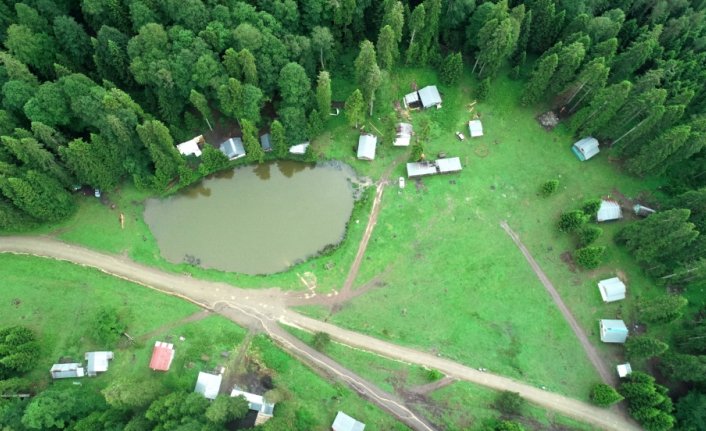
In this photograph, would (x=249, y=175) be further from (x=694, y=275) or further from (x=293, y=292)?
(x=694, y=275)

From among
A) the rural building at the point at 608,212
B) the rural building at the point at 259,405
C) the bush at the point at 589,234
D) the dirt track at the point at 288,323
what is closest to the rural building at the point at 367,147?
the dirt track at the point at 288,323

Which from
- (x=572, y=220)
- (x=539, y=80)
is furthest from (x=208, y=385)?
(x=539, y=80)

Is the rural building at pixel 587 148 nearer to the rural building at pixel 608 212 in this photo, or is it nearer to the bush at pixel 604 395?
the rural building at pixel 608 212

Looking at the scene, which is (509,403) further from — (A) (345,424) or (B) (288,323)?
(B) (288,323)

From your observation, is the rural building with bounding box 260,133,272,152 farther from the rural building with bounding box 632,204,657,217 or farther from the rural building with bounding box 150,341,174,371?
the rural building with bounding box 632,204,657,217

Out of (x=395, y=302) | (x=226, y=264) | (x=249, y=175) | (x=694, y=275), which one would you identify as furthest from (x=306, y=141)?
(x=694, y=275)

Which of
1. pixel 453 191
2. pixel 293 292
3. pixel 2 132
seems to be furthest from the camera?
pixel 453 191

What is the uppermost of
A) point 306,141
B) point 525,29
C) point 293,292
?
point 525,29
